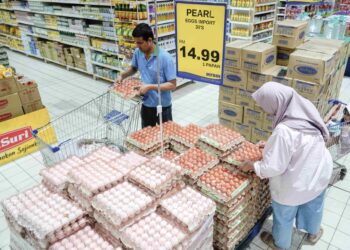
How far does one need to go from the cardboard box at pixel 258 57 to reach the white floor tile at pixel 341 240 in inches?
93.3

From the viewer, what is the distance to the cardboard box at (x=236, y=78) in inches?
177

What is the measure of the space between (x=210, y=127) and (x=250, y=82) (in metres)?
1.71

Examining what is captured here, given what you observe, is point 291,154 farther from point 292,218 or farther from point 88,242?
point 88,242

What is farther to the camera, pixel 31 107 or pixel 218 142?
pixel 31 107

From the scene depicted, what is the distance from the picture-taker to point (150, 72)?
3742mm

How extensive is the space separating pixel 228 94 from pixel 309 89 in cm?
128

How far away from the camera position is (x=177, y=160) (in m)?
2.74

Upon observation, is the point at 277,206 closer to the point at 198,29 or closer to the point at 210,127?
the point at 210,127

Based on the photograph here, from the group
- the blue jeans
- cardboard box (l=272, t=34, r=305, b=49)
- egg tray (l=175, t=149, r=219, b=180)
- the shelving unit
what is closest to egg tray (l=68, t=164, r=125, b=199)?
egg tray (l=175, t=149, r=219, b=180)

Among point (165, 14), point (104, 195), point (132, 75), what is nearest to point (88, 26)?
point (165, 14)

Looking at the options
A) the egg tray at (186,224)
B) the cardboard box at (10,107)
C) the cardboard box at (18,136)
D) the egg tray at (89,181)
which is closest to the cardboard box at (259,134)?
the egg tray at (186,224)

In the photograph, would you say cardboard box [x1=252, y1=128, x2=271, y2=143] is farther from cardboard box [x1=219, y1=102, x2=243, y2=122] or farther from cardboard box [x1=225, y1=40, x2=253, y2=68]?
cardboard box [x1=225, y1=40, x2=253, y2=68]

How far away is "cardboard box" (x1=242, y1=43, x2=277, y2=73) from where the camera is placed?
4241 millimetres

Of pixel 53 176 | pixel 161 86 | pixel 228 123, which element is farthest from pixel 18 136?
pixel 228 123
